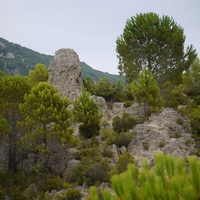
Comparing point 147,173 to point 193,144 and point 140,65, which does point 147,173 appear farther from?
point 140,65

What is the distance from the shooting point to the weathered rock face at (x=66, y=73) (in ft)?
91.2

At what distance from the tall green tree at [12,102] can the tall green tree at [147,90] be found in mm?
10383

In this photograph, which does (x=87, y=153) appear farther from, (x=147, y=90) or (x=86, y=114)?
Answer: (x=147, y=90)

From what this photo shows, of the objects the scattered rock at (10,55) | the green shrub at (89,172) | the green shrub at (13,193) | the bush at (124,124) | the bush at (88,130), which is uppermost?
the scattered rock at (10,55)

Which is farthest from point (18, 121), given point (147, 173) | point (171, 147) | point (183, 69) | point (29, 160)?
point (183, 69)

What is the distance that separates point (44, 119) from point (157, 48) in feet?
58.7

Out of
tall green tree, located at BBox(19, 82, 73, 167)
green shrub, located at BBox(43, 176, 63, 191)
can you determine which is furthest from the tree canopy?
green shrub, located at BBox(43, 176, 63, 191)

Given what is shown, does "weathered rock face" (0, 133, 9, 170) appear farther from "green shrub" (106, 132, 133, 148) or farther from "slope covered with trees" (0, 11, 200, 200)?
"green shrub" (106, 132, 133, 148)

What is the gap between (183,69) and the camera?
1130 inches

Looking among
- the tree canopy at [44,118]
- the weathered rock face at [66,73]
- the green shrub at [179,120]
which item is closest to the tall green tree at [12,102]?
the tree canopy at [44,118]

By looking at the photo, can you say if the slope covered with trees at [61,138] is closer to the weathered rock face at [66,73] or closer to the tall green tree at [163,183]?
the tall green tree at [163,183]

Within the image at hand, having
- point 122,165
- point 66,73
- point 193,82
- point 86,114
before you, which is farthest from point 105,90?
point 122,165

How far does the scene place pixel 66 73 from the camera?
29141 mm

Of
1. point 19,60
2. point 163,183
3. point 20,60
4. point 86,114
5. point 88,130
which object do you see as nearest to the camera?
point 163,183
